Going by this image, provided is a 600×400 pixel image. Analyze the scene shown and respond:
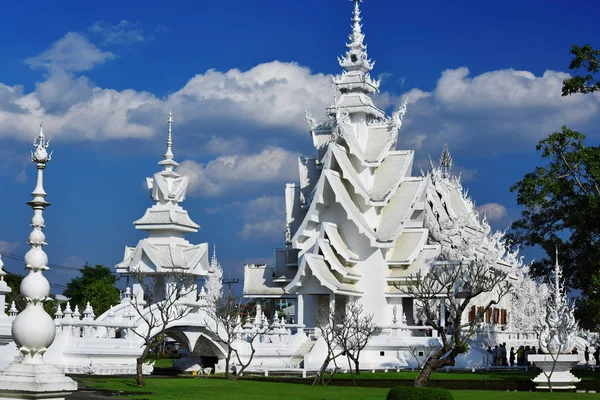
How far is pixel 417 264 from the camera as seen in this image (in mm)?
52562

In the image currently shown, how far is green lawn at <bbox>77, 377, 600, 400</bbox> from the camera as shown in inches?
1013

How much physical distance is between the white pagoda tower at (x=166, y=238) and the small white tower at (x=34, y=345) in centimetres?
3727

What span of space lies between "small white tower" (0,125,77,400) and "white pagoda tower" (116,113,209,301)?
3727cm

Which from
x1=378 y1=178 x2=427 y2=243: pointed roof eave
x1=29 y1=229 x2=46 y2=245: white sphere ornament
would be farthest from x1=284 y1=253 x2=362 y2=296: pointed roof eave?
x1=29 y1=229 x2=46 y2=245: white sphere ornament

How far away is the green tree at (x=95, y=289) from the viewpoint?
64.4 metres

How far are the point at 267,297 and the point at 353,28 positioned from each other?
1765 centimetres

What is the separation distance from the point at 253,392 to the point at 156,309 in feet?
38.0

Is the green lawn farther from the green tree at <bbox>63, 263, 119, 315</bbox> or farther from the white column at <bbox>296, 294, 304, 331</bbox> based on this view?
the green tree at <bbox>63, 263, 119, 315</bbox>

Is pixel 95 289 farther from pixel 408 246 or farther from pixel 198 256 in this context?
pixel 408 246

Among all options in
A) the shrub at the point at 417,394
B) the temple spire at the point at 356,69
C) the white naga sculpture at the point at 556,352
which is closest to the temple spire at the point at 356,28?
the temple spire at the point at 356,69

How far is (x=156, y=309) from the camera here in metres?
38.2

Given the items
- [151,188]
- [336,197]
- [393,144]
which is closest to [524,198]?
[336,197]

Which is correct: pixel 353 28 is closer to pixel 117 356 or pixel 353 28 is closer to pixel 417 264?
pixel 417 264

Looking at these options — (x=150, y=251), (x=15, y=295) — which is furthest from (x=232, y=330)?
(x=15, y=295)
